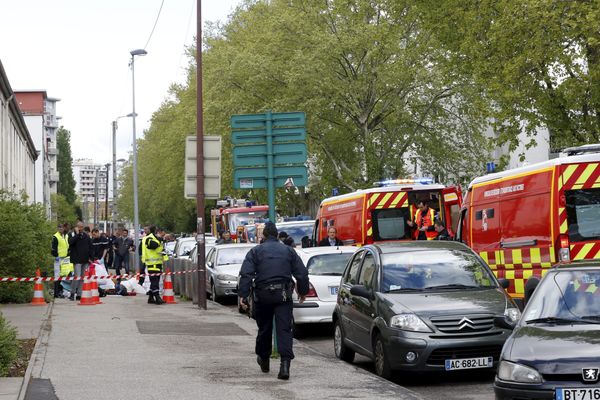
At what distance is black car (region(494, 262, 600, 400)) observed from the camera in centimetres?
789

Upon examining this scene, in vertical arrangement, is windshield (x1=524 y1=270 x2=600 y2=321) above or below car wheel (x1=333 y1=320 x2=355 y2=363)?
above

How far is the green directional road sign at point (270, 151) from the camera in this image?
73.5 feet

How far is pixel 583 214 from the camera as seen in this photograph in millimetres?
14398

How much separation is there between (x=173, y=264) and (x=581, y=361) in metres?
23.9

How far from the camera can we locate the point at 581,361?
26.1 ft

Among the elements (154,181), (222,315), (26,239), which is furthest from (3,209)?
(154,181)

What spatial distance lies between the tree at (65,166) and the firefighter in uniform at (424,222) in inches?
6207

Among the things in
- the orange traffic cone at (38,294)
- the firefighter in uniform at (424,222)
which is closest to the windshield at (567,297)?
the firefighter in uniform at (424,222)

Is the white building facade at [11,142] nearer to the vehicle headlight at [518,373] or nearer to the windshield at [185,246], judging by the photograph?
the windshield at [185,246]

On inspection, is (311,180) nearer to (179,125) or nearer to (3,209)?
(179,125)

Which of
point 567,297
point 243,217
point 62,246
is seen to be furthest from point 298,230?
point 567,297

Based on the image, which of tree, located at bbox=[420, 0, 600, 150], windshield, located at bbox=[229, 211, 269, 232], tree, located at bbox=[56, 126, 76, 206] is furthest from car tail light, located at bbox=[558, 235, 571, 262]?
tree, located at bbox=[56, 126, 76, 206]

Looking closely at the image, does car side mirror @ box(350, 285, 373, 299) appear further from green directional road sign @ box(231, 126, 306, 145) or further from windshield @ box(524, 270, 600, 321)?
green directional road sign @ box(231, 126, 306, 145)

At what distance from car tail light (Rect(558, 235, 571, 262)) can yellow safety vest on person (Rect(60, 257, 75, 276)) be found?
14992 mm
